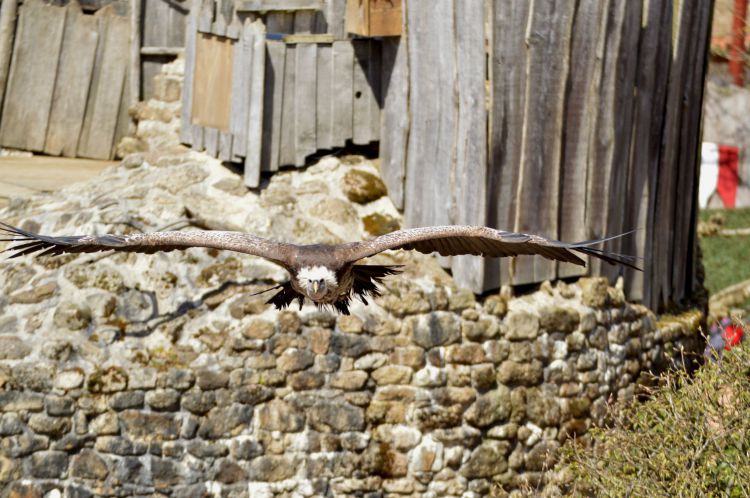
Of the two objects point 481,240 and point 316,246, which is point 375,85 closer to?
point 481,240

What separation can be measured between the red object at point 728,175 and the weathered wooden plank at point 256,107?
38.4 ft

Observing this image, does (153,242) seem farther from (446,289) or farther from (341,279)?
(446,289)

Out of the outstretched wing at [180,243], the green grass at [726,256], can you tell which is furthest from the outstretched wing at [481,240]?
the green grass at [726,256]

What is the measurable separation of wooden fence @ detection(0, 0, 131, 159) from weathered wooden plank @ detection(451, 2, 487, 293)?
3.75 meters

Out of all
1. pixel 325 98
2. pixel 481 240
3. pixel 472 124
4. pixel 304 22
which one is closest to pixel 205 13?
pixel 304 22

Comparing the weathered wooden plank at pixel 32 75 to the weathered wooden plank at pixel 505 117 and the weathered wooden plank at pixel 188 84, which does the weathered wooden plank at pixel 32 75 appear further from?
the weathered wooden plank at pixel 505 117

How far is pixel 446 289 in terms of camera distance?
8211 millimetres

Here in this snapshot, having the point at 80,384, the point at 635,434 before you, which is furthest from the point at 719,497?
Answer: the point at 80,384

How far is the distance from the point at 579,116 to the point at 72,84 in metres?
4.78

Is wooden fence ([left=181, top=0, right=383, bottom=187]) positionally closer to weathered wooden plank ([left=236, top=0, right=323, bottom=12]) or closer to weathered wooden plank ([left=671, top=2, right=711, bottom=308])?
weathered wooden plank ([left=236, top=0, right=323, bottom=12])

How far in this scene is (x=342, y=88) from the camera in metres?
8.97

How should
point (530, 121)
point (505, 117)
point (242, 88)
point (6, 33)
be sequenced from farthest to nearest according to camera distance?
point (6, 33)
point (242, 88)
point (530, 121)
point (505, 117)

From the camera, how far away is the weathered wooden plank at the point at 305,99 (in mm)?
8859

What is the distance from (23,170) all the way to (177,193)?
2023mm
